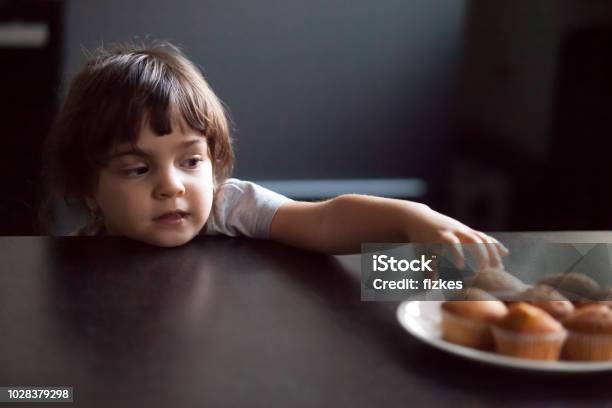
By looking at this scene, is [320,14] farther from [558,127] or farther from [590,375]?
[590,375]

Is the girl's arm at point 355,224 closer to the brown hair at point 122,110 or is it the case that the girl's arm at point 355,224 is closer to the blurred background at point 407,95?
the brown hair at point 122,110

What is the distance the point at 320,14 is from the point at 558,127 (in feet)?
2.03

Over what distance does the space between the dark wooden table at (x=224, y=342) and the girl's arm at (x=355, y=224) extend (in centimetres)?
7

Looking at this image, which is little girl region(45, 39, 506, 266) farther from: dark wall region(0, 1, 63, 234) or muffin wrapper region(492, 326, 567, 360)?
dark wall region(0, 1, 63, 234)

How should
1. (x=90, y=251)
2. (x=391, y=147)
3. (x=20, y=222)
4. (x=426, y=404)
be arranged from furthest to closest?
(x=391, y=147) < (x=20, y=222) < (x=90, y=251) < (x=426, y=404)

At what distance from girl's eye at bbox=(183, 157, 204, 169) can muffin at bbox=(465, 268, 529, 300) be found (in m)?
0.38

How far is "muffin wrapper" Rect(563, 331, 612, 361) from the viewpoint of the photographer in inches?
18.7

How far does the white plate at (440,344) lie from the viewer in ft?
1.48

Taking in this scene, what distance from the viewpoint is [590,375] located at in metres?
0.47

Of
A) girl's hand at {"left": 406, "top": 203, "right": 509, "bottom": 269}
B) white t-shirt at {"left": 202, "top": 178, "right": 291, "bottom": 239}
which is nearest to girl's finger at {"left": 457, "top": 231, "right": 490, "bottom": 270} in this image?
girl's hand at {"left": 406, "top": 203, "right": 509, "bottom": 269}

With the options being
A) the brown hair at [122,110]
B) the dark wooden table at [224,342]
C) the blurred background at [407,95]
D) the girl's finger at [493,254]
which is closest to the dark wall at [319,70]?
the blurred background at [407,95]

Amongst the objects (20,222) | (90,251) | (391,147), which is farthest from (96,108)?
(391,147)

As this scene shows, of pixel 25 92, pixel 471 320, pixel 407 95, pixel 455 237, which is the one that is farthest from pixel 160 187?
pixel 407 95

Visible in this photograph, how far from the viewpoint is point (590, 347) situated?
0.48m
